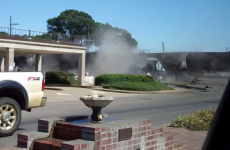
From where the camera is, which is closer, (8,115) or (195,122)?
(8,115)

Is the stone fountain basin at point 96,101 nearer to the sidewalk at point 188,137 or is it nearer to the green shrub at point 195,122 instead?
the sidewalk at point 188,137

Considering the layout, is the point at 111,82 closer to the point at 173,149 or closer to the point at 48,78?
the point at 48,78

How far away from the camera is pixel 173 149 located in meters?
5.63

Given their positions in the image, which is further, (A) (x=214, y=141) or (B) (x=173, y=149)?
(B) (x=173, y=149)

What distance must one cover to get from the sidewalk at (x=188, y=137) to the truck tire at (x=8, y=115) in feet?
12.5

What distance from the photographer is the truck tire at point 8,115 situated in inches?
310

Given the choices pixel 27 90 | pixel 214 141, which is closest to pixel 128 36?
pixel 27 90

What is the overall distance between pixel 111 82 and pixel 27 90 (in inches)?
786

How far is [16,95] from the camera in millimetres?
8461

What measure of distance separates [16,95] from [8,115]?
0.66 meters

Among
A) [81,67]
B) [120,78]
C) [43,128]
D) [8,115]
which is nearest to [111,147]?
[43,128]

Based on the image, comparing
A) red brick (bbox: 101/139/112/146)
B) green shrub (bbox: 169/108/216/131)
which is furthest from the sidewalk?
red brick (bbox: 101/139/112/146)

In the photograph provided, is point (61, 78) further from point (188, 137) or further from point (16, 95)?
point (188, 137)

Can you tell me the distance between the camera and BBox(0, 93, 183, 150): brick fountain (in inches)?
166
